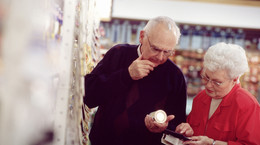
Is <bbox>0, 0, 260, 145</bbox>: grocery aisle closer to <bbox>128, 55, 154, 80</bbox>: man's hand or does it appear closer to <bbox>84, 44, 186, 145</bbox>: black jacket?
<bbox>84, 44, 186, 145</bbox>: black jacket

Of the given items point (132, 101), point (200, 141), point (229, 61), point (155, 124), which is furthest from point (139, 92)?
point (229, 61)

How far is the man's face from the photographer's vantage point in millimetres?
1805

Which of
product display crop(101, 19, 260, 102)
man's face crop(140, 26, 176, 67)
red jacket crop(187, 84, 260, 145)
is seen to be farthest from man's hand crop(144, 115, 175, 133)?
product display crop(101, 19, 260, 102)

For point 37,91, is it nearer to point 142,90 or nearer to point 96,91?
point 96,91

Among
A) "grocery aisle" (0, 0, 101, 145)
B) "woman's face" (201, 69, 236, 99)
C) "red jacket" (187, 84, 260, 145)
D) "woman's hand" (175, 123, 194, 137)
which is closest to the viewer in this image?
"grocery aisle" (0, 0, 101, 145)

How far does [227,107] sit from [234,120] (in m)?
0.11

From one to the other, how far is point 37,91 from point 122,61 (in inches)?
42.0

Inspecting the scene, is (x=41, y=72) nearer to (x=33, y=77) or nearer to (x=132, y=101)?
(x=33, y=77)

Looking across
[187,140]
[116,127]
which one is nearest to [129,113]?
[116,127]

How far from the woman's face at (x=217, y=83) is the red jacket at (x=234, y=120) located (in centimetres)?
5

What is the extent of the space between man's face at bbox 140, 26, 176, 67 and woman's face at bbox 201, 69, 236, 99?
0.32 meters

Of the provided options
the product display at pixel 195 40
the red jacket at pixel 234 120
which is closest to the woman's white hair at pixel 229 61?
the red jacket at pixel 234 120

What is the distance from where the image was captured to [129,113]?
196 centimetres

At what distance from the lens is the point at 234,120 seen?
68.9 inches
